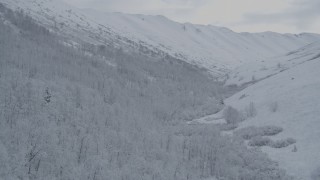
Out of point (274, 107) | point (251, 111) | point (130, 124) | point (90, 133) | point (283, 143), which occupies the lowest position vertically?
point (90, 133)

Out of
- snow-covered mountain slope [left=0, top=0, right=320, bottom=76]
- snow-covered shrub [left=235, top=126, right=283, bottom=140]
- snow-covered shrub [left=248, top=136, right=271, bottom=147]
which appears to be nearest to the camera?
snow-covered shrub [left=248, top=136, right=271, bottom=147]

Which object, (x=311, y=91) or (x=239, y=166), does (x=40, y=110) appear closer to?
(x=239, y=166)

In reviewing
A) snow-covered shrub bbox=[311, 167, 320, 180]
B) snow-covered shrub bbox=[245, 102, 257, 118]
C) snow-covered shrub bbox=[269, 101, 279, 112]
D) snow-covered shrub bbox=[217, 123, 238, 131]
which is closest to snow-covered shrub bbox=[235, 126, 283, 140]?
snow-covered shrub bbox=[217, 123, 238, 131]

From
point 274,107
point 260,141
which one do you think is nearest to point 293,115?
point 274,107

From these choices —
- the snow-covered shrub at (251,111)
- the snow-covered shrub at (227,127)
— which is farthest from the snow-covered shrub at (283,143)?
the snow-covered shrub at (251,111)

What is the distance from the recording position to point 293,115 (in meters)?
12.7

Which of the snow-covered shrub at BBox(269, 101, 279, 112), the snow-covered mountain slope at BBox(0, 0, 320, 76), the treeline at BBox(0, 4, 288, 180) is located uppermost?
the snow-covered mountain slope at BBox(0, 0, 320, 76)

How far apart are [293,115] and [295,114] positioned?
77mm

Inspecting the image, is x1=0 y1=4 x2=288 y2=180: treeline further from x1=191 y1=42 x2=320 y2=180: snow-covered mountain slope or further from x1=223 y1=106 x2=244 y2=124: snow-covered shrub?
x1=223 y1=106 x2=244 y2=124: snow-covered shrub

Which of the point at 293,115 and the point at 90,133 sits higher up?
the point at 293,115

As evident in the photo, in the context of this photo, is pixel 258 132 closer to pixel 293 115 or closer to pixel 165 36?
pixel 293 115

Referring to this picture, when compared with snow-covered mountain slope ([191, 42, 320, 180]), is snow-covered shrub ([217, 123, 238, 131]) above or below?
below

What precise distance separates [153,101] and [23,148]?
1111 cm

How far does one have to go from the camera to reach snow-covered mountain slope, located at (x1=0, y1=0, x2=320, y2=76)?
32.7 metres
